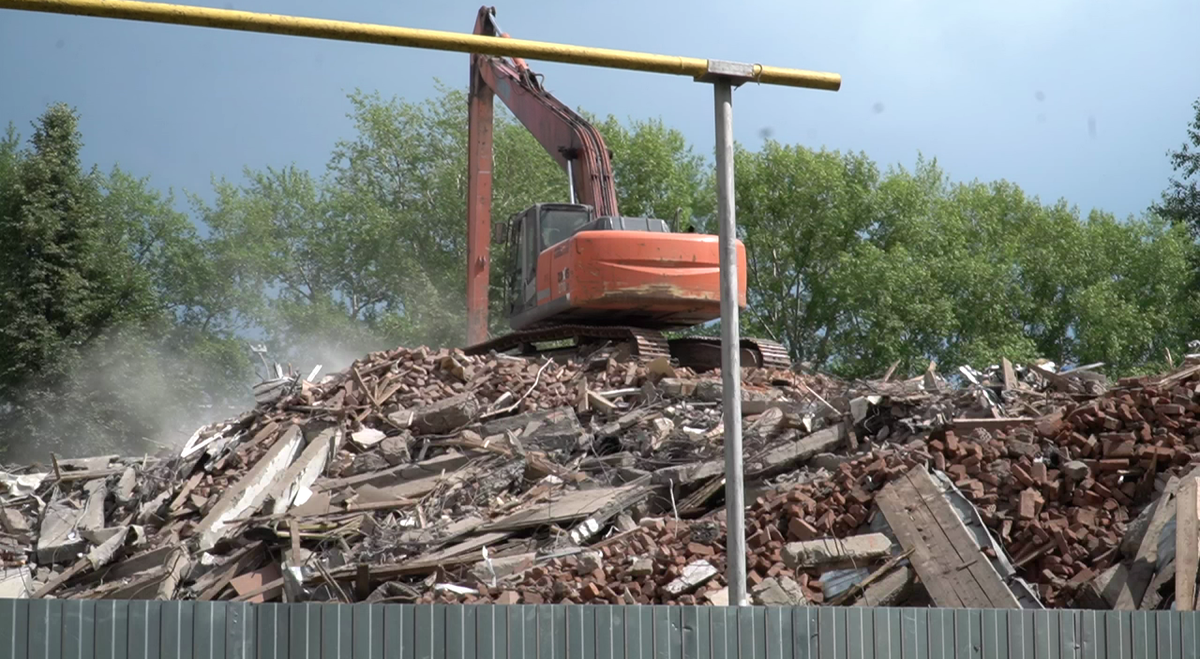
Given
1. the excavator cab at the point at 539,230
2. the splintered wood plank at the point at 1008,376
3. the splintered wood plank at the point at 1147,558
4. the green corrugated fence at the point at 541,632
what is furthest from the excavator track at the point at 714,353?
the green corrugated fence at the point at 541,632

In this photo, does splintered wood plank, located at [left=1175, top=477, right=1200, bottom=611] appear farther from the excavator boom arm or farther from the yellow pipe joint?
the excavator boom arm

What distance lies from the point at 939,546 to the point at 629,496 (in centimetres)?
341

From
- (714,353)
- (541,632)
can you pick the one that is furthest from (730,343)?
(714,353)

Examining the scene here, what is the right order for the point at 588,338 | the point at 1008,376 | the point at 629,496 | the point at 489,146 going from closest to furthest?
the point at 629,496
the point at 1008,376
the point at 588,338
the point at 489,146

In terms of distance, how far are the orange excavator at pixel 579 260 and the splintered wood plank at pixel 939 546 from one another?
645 cm

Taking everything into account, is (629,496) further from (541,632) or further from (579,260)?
(579,260)

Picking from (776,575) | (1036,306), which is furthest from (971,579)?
(1036,306)

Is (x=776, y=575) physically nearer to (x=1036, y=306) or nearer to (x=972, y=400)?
(x=972, y=400)

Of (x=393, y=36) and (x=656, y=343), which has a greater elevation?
(x=393, y=36)

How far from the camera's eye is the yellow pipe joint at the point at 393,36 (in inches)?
333

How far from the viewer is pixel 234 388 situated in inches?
1758

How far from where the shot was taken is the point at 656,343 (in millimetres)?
19906

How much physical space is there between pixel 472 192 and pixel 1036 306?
28819 millimetres

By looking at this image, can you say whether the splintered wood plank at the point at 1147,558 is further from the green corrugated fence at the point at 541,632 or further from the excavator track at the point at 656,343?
the excavator track at the point at 656,343
